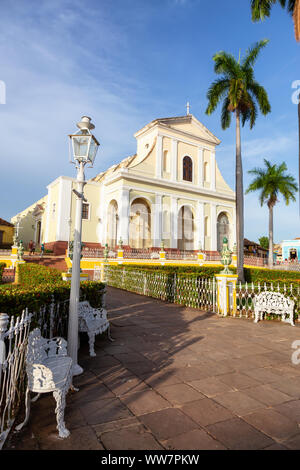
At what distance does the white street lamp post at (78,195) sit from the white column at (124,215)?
19.7 metres

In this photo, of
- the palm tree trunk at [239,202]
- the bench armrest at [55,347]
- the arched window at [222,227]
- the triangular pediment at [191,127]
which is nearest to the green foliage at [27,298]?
the bench armrest at [55,347]

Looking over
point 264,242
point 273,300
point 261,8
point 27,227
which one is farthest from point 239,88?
point 264,242

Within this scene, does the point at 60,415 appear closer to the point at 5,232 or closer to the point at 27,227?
the point at 5,232

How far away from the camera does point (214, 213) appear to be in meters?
29.8

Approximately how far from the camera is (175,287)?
930 centimetres

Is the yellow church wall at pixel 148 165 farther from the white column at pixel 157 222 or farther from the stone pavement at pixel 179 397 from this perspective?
the stone pavement at pixel 179 397

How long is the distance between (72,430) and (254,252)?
4029 centimetres

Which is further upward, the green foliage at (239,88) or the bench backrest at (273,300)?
the green foliage at (239,88)

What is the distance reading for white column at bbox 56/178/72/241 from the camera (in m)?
24.9

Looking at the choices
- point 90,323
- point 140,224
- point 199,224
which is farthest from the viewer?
point 199,224

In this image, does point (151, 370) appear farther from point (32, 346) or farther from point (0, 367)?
point (0, 367)

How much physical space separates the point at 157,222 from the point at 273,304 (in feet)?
63.3

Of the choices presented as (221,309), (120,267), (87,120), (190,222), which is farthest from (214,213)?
(87,120)

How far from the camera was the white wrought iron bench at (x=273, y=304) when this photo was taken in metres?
6.78
